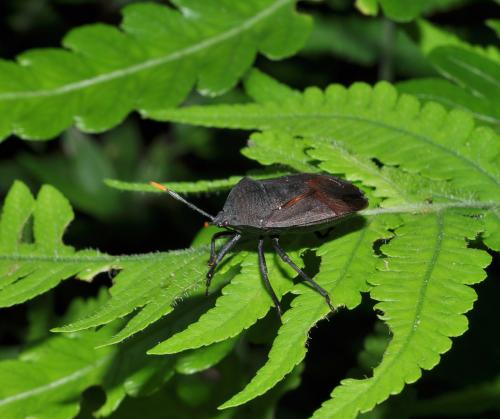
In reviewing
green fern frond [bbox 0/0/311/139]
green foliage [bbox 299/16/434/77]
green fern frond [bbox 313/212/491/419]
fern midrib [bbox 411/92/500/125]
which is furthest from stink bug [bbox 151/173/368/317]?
green foliage [bbox 299/16/434/77]

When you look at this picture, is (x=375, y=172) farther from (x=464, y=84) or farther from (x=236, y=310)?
(x=464, y=84)

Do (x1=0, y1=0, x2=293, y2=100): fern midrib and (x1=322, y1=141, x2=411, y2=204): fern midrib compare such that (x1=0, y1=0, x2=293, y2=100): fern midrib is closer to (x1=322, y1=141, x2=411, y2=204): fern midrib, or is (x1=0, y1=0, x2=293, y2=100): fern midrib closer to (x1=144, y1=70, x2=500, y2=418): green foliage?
(x1=144, y1=70, x2=500, y2=418): green foliage

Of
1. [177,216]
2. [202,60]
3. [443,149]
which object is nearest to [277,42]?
[202,60]

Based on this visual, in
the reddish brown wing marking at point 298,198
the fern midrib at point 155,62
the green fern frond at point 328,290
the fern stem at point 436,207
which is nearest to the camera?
the green fern frond at point 328,290

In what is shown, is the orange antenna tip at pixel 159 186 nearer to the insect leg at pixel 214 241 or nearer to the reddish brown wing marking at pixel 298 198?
the insect leg at pixel 214 241

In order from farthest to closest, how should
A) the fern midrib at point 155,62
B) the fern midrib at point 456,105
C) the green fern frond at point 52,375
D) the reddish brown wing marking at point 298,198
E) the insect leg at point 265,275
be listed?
the fern midrib at point 155,62
the fern midrib at point 456,105
the green fern frond at point 52,375
the reddish brown wing marking at point 298,198
the insect leg at point 265,275

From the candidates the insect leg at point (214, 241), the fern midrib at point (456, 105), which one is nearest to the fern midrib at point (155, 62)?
the fern midrib at point (456, 105)
